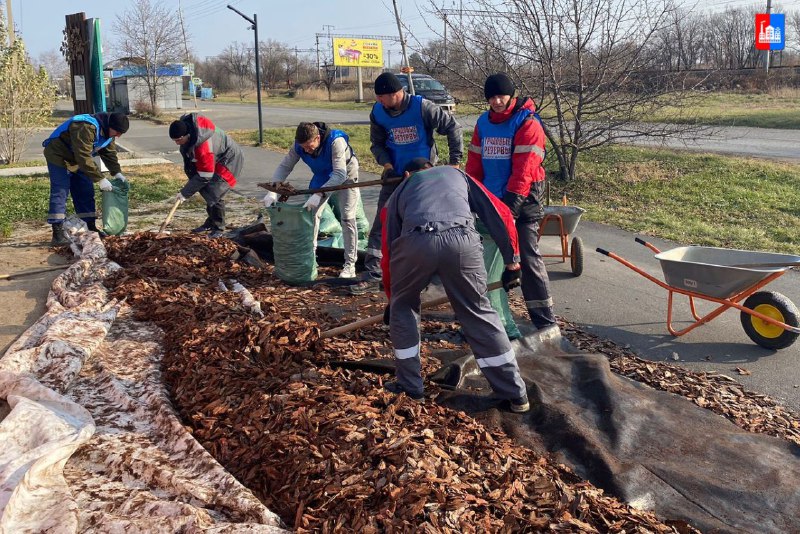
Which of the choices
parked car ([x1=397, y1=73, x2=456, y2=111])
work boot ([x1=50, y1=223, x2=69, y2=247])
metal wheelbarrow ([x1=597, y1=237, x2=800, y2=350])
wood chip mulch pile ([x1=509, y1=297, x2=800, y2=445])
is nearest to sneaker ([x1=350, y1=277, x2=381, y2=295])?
wood chip mulch pile ([x1=509, y1=297, x2=800, y2=445])

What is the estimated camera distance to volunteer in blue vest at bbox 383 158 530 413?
149 inches

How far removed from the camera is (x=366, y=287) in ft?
20.9

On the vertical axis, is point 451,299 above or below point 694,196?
above

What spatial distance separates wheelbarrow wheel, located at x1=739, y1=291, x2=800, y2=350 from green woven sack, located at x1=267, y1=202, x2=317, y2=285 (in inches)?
143

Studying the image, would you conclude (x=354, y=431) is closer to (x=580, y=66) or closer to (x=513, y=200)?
(x=513, y=200)

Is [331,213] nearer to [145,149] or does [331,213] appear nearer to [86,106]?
[86,106]

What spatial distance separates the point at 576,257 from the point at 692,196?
4.49 meters

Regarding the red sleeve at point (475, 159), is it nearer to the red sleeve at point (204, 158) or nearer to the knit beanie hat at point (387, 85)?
the knit beanie hat at point (387, 85)

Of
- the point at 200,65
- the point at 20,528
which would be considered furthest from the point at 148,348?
the point at 200,65

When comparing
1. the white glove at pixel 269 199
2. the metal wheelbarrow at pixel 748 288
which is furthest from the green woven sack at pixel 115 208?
the metal wheelbarrow at pixel 748 288

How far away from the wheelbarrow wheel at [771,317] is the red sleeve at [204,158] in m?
5.72

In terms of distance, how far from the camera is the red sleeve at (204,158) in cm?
802

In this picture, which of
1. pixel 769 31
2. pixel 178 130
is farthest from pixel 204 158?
pixel 769 31

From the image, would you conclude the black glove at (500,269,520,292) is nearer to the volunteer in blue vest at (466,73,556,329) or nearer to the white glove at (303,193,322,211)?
the volunteer in blue vest at (466,73,556,329)
